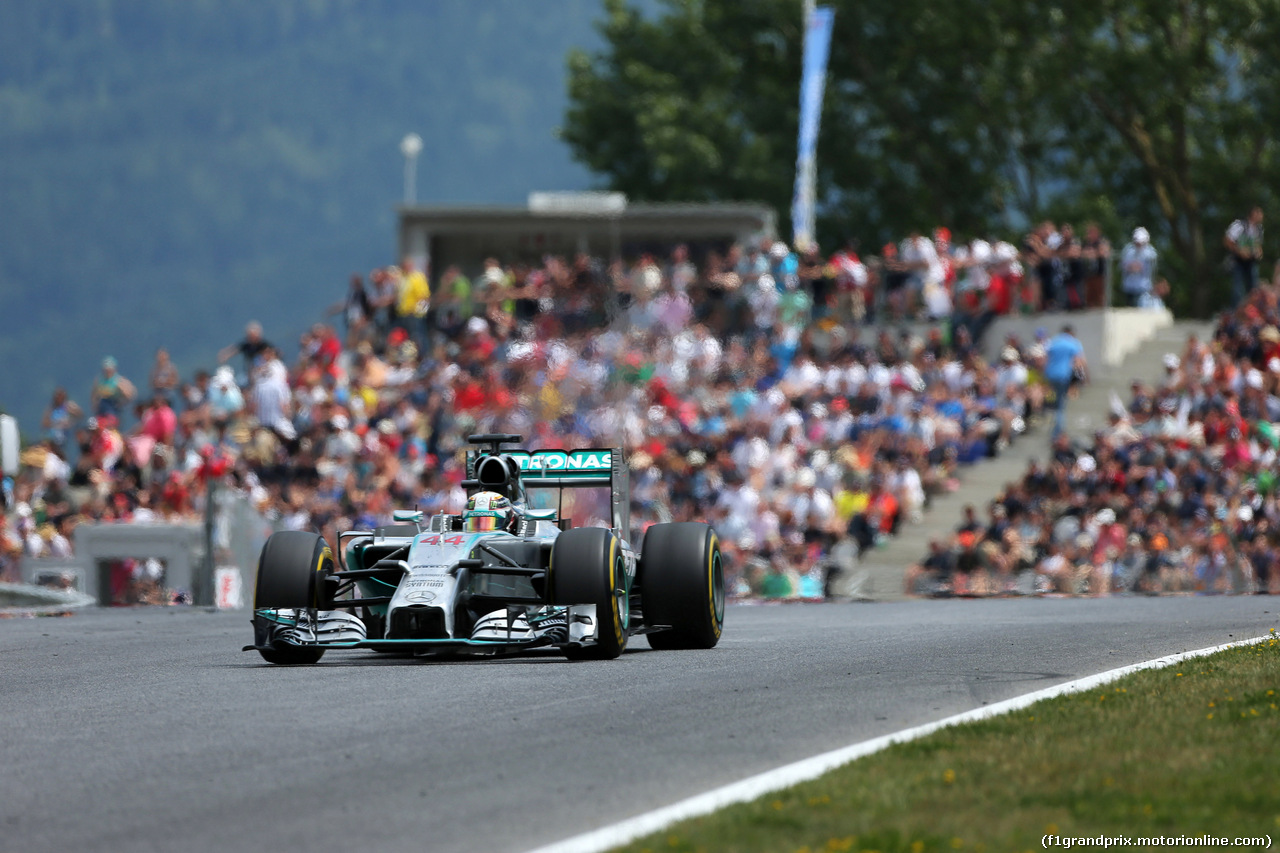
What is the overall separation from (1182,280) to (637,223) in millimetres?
17881

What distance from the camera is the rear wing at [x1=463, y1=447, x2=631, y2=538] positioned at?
13914mm

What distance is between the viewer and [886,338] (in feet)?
94.1

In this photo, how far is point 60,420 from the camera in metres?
28.8

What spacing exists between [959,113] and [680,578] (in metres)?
36.5

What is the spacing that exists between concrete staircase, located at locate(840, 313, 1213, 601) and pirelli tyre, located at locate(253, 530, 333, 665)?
35.5ft

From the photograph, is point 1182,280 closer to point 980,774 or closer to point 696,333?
point 696,333

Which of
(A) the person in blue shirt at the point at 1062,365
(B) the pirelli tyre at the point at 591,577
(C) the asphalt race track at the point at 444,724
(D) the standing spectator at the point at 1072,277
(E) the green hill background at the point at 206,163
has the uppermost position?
(E) the green hill background at the point at 206,163

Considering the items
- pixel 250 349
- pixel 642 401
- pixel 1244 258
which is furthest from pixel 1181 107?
pixel 250 349

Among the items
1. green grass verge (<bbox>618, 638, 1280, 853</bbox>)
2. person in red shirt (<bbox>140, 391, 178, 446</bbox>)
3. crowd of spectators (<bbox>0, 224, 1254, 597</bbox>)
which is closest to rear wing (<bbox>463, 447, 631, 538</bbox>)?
green grass verge (<bbox>618, 638, 1280, 853</bbox>)

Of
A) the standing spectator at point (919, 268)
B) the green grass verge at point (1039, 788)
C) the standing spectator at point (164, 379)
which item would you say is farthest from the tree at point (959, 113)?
the green grass verge at point (1039, 788)

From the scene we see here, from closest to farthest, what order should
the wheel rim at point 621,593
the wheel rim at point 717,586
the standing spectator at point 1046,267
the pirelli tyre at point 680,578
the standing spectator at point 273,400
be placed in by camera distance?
the wheel rim at point 621,593
the pirelli tyre at point 680,578
the wheel rim at point 717,586
the standing spectator at point 273,400
the standing spectator at point 1046,267

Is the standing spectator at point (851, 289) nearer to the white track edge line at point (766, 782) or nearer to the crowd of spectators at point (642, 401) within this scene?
the crowd of spectators at point (642, 401)

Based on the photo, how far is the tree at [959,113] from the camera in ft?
140

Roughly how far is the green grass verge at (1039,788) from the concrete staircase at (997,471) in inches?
535
